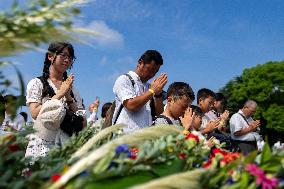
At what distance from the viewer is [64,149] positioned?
1.70 metres

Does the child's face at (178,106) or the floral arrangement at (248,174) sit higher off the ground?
the child's face at (178,106)

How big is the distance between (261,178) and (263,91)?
64.4 meters

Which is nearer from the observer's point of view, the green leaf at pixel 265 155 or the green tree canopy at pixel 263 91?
the green leaf at pixel 265 155

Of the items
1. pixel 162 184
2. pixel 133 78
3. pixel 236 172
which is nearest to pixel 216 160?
pixel 236 172

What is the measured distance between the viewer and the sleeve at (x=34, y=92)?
418 centimetres

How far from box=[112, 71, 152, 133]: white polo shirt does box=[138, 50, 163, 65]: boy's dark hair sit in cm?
23

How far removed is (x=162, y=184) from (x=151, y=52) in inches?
171

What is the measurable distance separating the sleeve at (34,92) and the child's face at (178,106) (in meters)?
1.65

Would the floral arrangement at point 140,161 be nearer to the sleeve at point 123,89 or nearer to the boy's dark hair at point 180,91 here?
the sleeve at point 123,89

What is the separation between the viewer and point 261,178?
1190 millimetres

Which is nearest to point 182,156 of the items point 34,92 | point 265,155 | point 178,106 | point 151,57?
point 265,155

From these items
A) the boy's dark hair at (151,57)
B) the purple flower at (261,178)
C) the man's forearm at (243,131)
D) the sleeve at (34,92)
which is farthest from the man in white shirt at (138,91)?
the man's forearm at (243,131)

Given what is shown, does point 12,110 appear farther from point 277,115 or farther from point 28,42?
point 277,115

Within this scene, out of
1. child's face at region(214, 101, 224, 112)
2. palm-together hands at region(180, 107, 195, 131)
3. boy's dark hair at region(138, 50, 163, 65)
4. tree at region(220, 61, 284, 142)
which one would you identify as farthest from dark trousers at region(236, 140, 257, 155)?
tree at region(220, 61, 284, 142)
